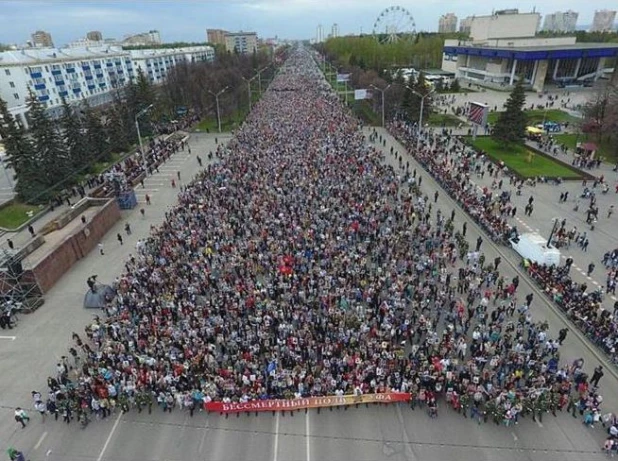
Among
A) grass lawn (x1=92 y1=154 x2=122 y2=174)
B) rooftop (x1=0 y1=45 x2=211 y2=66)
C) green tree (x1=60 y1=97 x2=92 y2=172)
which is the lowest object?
grass lawn (x1=92 y1=154 x2=122 y2=174)

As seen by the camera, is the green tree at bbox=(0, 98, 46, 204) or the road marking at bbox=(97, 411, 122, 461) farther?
the green tree at bbox=(0, 98, 46, 204)

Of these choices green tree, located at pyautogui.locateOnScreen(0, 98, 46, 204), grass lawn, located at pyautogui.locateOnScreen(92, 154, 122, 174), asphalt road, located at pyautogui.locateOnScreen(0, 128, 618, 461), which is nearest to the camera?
asphalt road, located at pyautogui.locateOnScreen(0, 128, 618, 461)

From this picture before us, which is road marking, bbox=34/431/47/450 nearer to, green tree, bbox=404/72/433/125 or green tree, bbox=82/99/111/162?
green tree, bbox=82/99/111/162

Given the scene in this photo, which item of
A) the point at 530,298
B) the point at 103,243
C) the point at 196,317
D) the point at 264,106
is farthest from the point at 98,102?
the point at 530,298

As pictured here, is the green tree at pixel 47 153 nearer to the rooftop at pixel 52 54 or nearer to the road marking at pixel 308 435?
the road marking at pixel 308 435

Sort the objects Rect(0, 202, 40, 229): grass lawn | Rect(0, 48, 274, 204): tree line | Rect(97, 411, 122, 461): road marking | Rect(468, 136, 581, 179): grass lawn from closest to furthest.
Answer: Rect(97, 411, 122, 461): road marking
Rect(0, 202, 40, 229): grass lawn
Rect(0, 48, 274, 204): tree line
Rect(468, 136, 581, 179): grass lawn

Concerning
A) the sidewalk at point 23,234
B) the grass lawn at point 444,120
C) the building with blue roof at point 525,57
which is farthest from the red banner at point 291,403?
the building with blue roof at point 525,57

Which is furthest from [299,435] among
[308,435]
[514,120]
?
[514,120]

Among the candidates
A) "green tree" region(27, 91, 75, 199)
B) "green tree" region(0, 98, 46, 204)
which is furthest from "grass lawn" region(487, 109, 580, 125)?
"green tree" region(0, 98, 46, 204)
